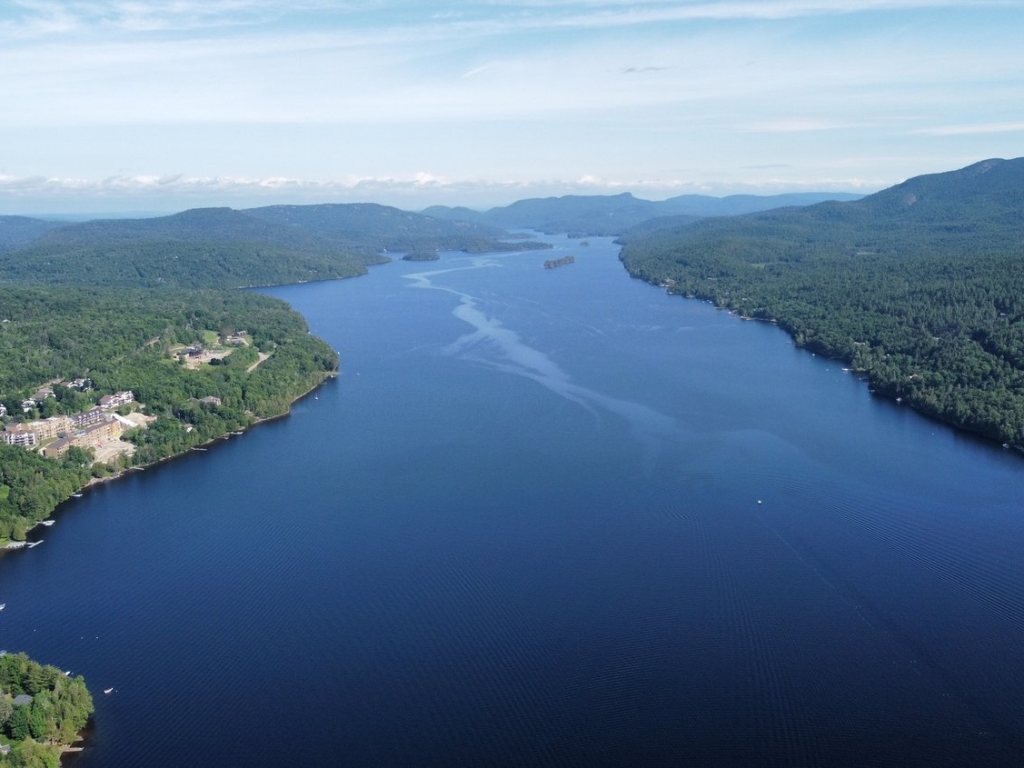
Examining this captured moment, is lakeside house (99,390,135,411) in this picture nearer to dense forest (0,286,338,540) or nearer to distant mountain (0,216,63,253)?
dense forest (0,286,338,540)

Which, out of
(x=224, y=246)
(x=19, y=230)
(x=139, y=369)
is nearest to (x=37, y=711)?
(x=139, y=369)

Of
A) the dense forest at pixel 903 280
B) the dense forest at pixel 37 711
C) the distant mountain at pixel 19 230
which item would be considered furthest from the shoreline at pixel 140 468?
the distant mountain at pixel 19 230

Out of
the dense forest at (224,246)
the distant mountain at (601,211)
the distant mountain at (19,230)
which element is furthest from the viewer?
the distant mountain at (601,211)

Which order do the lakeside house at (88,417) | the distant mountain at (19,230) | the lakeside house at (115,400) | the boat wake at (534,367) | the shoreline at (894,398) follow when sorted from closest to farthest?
the shoreline at (894,398)
the lakeside house at (88,417)
the boat wake at (534,367)
the lakeside house at (115,400)
the distant mountain at (19,230)

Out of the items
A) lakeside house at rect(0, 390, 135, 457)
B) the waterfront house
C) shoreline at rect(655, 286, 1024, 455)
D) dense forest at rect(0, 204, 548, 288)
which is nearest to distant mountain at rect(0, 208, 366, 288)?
dense forest at rect(0, 204, 548, 288)

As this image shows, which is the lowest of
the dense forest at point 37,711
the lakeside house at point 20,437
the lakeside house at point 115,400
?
the dense forest at point 37,711

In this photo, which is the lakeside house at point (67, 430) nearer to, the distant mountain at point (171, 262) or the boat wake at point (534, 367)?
the boat wake at point (534, 367)

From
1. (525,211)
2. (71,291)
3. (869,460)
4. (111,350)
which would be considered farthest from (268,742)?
(525,211)
